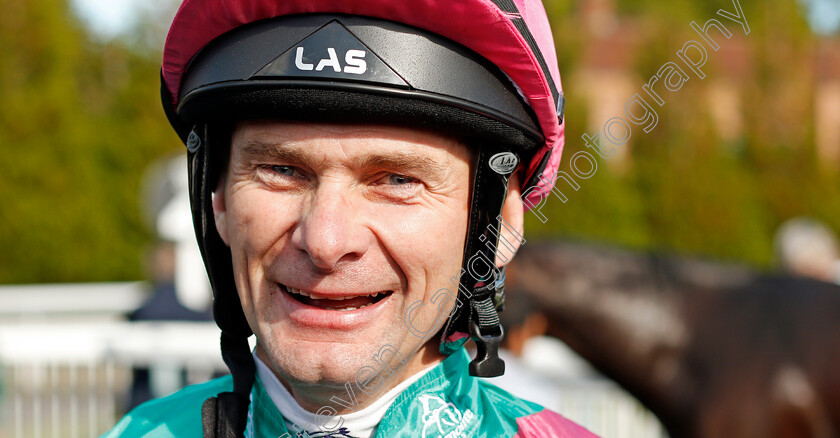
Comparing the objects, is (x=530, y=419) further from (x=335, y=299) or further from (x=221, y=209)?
(x=221, y=209)

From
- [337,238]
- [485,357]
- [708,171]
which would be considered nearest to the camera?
[337,238]

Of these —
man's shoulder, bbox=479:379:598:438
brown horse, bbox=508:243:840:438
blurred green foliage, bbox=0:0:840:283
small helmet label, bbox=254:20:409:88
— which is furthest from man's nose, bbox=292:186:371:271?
blurred green foliage, bbox=0:0:840:283

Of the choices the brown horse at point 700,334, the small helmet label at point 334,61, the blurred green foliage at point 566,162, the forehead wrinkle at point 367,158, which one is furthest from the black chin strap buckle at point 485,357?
the blurred green foliage at point 566,162

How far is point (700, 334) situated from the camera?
4.59m

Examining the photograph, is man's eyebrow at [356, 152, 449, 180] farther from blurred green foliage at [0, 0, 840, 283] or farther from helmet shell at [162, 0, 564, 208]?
blurred green foliage at [0, 0, 840, 283]

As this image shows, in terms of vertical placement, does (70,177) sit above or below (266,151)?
above

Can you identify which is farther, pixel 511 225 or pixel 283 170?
pixel 511 225

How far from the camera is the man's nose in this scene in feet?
4.92

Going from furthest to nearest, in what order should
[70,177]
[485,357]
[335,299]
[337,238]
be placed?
[70,177] → [485,357] → [335,299] → [337,238]

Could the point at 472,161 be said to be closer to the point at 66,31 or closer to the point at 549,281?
the point at 549,281

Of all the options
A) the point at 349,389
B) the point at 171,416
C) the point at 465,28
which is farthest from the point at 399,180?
the point at 171,416

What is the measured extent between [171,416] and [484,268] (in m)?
0.81

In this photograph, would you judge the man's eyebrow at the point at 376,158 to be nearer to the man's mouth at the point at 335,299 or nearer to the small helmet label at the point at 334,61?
the small helmet label at the point at 334,61

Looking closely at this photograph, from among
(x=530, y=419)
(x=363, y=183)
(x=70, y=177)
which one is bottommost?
(x=530, y=419)
